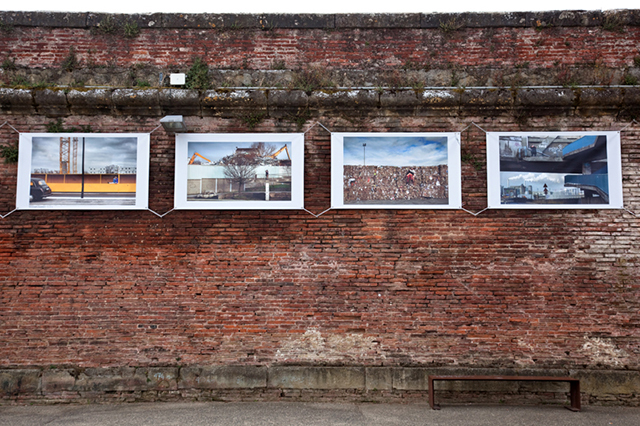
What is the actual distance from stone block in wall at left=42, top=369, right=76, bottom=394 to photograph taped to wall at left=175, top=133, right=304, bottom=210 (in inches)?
120

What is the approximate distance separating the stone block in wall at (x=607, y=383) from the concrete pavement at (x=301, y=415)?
25 cm

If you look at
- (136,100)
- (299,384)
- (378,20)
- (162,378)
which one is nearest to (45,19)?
(136,100)

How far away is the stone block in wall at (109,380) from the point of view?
6.12m

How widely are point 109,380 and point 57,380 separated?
2.54 feet

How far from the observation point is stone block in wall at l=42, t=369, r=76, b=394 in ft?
20.0

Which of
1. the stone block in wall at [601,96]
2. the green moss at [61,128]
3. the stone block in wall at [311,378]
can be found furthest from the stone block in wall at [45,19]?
the stone block in wall at [601,96]

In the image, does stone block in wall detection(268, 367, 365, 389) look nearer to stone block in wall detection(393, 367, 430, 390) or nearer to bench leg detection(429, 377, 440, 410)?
stone block in wall detection(393, 367, 430, 390)

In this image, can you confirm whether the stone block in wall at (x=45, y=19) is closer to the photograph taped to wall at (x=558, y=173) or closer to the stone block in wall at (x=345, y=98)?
the stone block in wall at (x=345, y=98)

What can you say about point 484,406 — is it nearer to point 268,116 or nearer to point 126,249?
point 268,116

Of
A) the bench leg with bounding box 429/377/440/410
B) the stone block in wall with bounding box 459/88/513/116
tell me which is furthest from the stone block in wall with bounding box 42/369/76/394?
the stone block in wall with bounding box 459/88/513/116

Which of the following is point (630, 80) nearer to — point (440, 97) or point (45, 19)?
point (440, 97)

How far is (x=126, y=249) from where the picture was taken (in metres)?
6.38

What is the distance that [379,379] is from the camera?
613 centimetres

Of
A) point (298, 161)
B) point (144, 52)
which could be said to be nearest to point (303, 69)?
point (298, 161)
